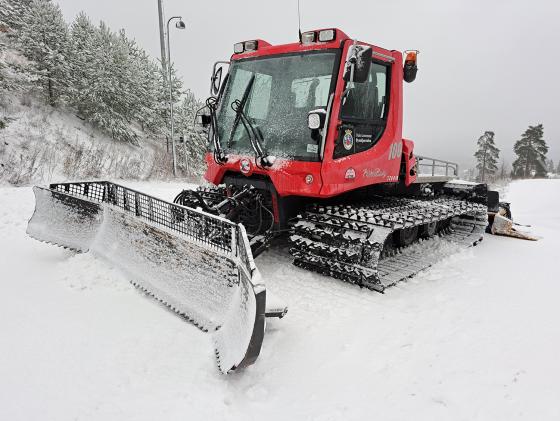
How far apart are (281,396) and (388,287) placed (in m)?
1.99

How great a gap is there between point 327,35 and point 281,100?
2.80 feet

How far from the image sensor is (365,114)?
4504 mm

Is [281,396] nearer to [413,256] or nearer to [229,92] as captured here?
[413,256]

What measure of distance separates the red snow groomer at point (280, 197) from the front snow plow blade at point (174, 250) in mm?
14

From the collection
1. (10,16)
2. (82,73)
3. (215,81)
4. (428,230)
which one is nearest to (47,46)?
(82,73)

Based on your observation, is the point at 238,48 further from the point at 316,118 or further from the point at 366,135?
the point at 366,135

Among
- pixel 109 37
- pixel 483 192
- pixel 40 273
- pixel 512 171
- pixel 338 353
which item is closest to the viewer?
pixel 338 353

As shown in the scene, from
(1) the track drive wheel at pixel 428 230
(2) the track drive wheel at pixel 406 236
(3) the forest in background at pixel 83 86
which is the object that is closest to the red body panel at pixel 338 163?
(2) the track drive wheel at pixel 406 236

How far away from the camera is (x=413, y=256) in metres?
4.83

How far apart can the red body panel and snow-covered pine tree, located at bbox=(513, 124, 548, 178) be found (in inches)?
2197

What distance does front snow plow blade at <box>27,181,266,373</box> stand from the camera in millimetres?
2514

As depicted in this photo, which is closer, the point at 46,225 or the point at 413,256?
the point at 46,225

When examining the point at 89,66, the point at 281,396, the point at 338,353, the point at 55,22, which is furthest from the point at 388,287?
the point at 55,22

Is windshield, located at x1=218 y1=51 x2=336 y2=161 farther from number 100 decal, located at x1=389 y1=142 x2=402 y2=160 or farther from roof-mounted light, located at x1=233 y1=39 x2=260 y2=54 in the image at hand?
number 100 decal, located at x1=389 y1=142 x2=402 y2=160
